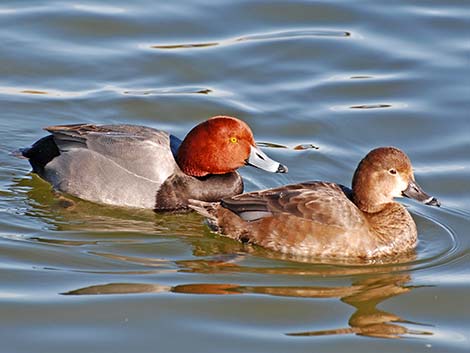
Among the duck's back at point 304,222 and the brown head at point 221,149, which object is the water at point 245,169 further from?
the brown head at point 221,149

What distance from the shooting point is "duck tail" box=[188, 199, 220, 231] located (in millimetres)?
8984

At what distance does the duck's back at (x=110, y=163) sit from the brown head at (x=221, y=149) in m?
0.24

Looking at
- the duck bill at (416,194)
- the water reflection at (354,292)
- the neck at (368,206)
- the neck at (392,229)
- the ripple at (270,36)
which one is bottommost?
the water reflection at (354,292)

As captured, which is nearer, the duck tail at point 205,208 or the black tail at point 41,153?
the duck tail at point 205,208

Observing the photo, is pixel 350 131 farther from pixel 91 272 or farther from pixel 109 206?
pixel 91 272

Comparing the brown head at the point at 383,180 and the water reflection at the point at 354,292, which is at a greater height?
the brown head at the point at 383,180

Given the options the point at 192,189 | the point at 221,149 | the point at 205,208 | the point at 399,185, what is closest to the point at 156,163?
the point at 192,189

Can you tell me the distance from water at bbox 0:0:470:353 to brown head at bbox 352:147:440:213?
1.71ft

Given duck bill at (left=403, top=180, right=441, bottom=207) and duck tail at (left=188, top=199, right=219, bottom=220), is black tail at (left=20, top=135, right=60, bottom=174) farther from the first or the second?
duck bill at (left=403, top=180, right=441, bottom=207)

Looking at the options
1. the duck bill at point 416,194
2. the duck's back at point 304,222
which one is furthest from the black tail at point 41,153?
the duck bill at point 416,194

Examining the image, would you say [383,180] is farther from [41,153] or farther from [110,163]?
[41,153]

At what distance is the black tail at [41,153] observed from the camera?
402 inches

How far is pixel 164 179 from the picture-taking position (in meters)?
9.84

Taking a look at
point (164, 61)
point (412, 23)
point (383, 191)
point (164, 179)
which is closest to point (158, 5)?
point (164, 61)
